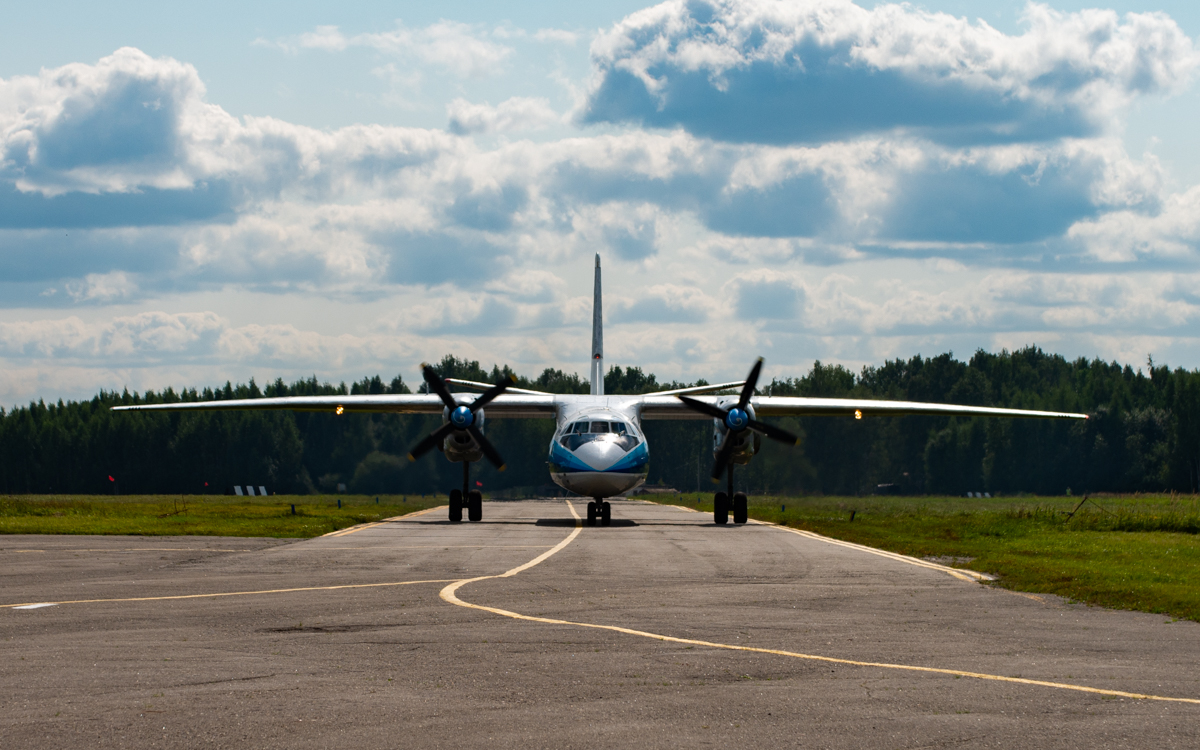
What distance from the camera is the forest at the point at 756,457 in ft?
356

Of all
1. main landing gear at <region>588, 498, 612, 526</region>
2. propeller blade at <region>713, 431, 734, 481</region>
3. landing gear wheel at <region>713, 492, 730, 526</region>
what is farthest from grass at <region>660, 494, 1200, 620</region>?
Answer: main landing gear at <region>588, 498, 612, 526</region>

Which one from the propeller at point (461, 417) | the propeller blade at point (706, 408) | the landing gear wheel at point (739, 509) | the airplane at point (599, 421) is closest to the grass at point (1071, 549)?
Answer: the landing gear wheel at point (739, 509)

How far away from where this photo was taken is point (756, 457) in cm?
9962

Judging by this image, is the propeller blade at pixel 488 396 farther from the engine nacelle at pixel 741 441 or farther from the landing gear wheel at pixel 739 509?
the landing gear wheel at pixel 739 509

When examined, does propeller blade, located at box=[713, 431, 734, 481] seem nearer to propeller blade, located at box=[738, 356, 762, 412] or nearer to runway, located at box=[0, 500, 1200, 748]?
propeller blade, located at box=[738, 356, 762, 412]

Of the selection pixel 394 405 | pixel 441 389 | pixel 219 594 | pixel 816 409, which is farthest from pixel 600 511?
pixel 219 594

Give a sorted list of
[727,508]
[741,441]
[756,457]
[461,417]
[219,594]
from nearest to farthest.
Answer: [219,594]
[741,441]
[461,417]
[727,508]
[756,457]

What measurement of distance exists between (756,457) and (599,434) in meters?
66.3

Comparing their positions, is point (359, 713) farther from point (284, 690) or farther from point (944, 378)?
point (944, 378)

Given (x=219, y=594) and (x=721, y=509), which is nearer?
(x=219, y=594)

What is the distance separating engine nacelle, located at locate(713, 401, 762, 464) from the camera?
3625 centimetres

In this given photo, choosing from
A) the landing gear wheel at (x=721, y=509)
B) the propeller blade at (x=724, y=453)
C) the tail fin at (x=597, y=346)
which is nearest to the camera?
the propeller blade at (x=724, y=453)

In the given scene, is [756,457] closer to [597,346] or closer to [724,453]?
[597,346]

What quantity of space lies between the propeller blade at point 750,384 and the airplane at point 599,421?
31mm
